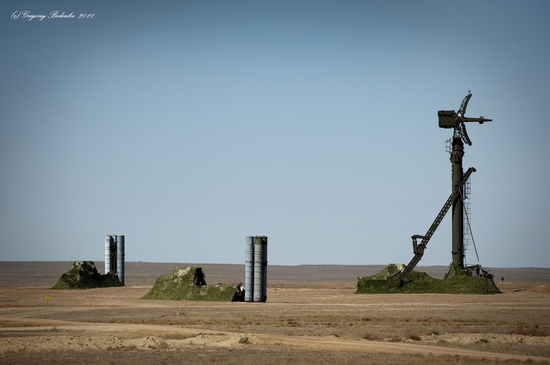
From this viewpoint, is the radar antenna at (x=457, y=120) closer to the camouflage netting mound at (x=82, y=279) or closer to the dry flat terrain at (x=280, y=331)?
the dry flat terrain at (x=280, y=331)

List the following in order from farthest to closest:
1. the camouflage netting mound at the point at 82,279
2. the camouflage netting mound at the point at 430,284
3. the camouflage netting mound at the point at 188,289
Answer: the camouflage netting mound at the point at 82,279 < the camouflage netting mound at the point at 430,284 < the camouflage netting mound at the point at 188,289

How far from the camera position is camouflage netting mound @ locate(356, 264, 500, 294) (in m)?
61.4

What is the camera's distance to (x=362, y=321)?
140 ft

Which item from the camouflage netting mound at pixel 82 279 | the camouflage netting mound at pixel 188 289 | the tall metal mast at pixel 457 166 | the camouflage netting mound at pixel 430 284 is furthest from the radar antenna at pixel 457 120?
the camouflage netting mound at pixel 82 279

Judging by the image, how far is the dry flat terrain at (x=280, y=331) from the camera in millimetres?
30234

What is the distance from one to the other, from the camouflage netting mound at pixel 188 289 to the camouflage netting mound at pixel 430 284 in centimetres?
1274

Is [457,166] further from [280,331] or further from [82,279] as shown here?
[82,279]

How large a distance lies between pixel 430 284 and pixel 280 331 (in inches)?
1092

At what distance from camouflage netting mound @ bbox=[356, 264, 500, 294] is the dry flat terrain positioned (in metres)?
2.63

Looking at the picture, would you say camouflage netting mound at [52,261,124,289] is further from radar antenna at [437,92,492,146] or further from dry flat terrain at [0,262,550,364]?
radar antenna at [437,92,492,146]

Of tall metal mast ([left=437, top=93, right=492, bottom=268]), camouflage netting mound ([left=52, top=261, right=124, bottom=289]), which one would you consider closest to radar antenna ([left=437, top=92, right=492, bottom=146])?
tall metal mast ([left=437, top=93, right=492, bottom=268])

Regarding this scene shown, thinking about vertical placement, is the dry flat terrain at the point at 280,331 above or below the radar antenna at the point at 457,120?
below

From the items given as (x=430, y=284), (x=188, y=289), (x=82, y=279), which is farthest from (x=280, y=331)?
(x=82, y=279)

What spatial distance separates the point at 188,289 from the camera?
5822 centimetres
